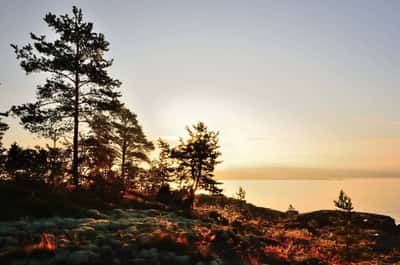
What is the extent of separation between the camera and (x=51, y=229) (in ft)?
41.5

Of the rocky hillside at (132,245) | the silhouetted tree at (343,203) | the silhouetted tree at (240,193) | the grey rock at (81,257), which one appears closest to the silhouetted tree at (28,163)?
the rocky hillside at (132,245)

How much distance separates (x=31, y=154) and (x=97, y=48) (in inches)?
388

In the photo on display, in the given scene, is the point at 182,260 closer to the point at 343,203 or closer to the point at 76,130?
the point at 343,203

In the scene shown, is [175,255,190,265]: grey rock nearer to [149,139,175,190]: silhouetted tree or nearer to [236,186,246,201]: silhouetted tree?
[149,139,175,190]: silhouetted tree

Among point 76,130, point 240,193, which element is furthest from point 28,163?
point 240,193

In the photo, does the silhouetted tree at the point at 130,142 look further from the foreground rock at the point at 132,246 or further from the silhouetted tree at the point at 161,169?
the foreground rock at the point at 132,246

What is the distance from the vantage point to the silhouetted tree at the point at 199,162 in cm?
3625

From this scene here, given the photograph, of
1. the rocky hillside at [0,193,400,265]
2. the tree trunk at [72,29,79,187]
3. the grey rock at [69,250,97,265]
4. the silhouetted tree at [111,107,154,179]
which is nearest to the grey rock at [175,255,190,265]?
the rocky hillside at [0,193,400,265]

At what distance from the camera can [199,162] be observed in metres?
36.3

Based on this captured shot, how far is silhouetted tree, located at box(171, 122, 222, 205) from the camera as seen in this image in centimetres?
3625

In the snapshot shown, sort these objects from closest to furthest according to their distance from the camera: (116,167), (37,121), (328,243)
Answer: (328,243) → (37,121) → (116,167)

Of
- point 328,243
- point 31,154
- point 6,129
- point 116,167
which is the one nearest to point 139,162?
point 116,167

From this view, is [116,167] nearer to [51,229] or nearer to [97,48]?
[97,48]

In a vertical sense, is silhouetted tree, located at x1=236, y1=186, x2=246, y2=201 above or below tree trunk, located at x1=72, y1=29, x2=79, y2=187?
below
